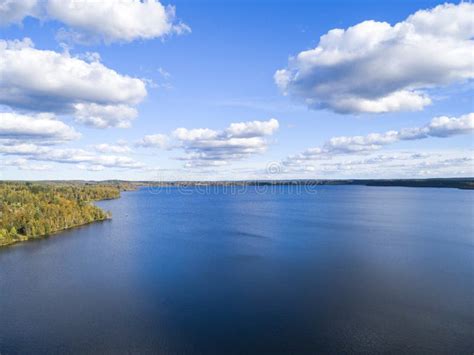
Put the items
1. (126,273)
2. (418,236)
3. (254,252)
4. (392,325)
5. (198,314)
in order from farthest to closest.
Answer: (418,236) → (254,252) → (126,273) → (198,314) → (392,325)

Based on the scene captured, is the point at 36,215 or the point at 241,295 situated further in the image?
the point at 36,215

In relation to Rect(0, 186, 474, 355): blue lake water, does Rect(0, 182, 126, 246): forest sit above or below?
above

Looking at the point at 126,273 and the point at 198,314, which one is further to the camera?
the point at 126,273

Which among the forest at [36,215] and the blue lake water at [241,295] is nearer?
the blue lake water at [241,295]

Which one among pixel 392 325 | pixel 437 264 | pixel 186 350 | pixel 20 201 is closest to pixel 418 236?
pixel 437 264

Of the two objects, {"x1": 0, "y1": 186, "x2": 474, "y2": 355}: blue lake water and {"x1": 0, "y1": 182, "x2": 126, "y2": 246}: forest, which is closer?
{"x1": 0, "y1": 186, "x2": 474, "y2": 355}: blue lake water

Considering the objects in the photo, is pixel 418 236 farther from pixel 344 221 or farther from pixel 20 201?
pixel 20 201

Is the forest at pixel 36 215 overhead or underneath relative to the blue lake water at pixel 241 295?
overhead

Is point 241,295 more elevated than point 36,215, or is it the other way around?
point 36,215
